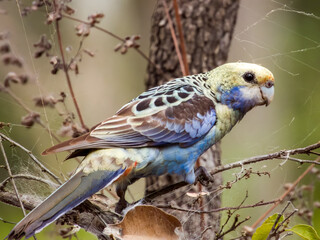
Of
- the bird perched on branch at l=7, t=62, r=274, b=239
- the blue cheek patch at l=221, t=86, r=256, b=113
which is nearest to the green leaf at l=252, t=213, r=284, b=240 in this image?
the bird perched on branch at l=7, t=62, r=274, b=239

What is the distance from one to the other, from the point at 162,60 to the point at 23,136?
110 cm

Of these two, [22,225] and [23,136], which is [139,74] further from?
[22,225]

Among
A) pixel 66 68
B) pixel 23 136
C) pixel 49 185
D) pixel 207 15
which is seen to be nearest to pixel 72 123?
pixel 66 68

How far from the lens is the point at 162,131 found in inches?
105

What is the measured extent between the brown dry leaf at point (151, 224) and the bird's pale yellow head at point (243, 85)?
892 millimetres

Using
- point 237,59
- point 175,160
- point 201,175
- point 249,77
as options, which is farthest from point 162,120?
point 237,59

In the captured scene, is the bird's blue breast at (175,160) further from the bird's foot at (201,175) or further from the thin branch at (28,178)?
the thin branch at (28,178)

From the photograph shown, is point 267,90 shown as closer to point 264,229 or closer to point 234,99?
point 234,99

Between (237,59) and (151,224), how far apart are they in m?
3.73

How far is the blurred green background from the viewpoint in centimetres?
330

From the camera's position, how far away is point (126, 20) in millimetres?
8453

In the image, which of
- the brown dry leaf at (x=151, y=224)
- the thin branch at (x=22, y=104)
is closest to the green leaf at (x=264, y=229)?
the brown dry leaf at (x=151, y=224)

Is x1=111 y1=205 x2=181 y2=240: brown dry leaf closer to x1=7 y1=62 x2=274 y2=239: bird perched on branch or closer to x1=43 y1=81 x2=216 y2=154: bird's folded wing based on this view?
x1=7 y1=62 x2=274 y2=239: bird perched on branch

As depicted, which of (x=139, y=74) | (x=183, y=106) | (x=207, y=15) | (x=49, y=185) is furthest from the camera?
(x=139, y=74)
